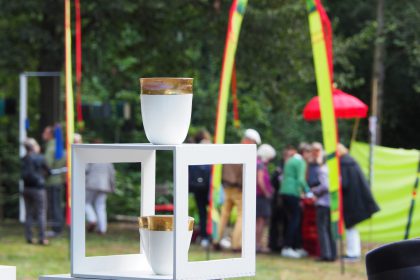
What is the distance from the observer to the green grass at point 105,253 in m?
13.3

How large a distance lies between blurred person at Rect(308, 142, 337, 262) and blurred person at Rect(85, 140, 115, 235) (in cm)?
450

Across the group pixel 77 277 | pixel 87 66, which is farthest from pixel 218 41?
pixel 77 277

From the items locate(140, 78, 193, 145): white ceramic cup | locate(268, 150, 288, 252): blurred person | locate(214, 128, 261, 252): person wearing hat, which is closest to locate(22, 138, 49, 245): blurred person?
locate(214, 128, 261, 252): person wearing hat

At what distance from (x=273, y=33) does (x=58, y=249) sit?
6311mm

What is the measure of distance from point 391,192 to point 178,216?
47.2 feet

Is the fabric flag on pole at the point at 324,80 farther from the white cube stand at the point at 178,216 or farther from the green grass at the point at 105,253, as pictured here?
the white cube stand at the point at 178,216

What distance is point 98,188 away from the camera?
18.9 meters

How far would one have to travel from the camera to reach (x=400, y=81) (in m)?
33.4

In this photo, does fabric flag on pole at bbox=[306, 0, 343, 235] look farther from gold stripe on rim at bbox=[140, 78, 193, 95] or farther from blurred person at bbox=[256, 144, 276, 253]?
gold stripe on rim at bbox=[140, 78, 193, 95]

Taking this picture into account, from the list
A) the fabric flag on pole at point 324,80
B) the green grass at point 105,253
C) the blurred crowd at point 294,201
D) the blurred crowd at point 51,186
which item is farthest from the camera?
the blurred crowd at point 51,186

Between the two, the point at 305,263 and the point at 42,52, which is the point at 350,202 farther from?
the point at 42,52

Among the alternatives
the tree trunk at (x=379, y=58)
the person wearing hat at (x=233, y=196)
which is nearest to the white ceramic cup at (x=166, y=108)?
the person wearing hat at (x=233, y=196)

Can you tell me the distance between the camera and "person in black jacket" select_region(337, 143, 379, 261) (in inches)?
599

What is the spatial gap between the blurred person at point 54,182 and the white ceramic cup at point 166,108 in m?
13.4
